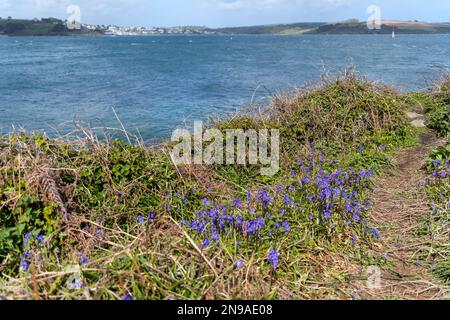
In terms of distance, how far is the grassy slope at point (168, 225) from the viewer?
9.99 feet

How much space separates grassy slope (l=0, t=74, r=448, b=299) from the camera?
9.99ft

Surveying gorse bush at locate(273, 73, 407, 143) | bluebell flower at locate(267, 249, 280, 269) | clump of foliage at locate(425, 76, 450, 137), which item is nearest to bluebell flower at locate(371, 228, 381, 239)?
bluebell flower at locate(267, 249, 280, 269)

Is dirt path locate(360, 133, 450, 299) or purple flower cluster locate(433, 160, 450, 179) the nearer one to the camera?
dirt path locate(360, 133, 450, 299)

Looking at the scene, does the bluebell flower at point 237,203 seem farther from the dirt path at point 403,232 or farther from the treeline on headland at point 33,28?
the treeline on headland at point 33,28

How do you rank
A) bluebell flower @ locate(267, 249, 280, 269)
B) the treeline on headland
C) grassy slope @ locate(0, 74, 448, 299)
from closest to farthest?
1. grassy slope @ locate(0, 74, 448, 299)
2. bluebell flower @ locate(267, 249, 280, 269)
3. the treeline on headland

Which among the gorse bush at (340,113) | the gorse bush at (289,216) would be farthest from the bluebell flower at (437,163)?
the gorse bush at (340,113)

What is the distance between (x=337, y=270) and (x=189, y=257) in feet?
4.24

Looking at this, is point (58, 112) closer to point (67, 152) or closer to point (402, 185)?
point (67, 152)

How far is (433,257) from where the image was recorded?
3830 mm

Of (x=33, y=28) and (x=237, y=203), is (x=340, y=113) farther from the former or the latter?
(x=33, y=28)

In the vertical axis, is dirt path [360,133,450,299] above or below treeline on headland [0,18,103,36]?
below

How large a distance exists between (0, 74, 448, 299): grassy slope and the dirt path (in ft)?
0.60

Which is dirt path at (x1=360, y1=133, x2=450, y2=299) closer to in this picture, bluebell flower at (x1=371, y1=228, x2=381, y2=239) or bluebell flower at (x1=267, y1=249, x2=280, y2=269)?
bluebell flower at (x1=371, y1=228, x2=381, y2=239)

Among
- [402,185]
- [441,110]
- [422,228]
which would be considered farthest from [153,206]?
[441,110]
